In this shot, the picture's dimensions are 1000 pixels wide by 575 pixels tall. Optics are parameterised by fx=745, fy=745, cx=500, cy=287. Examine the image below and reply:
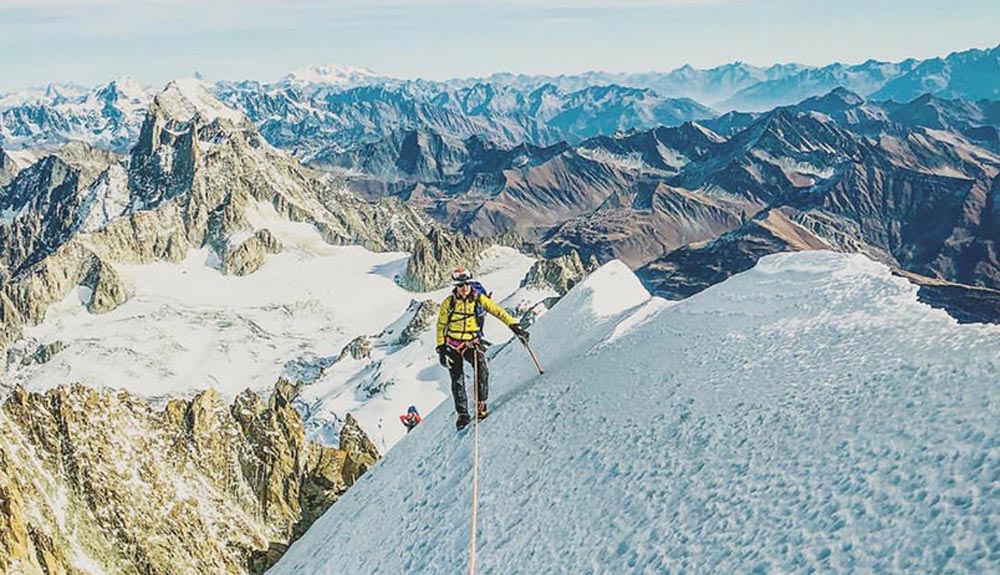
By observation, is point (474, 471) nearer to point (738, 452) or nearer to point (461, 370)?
point (461, 370)

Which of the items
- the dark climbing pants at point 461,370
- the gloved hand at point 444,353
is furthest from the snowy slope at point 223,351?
the dark climbing pants at point 461,370

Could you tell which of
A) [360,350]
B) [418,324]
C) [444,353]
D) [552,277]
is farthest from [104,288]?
[444,353]

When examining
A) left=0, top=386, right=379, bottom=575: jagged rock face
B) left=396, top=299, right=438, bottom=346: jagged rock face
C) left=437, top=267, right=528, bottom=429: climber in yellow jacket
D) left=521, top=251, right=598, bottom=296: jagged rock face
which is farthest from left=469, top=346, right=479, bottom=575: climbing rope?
left=521, top=251, right=598, bottom=296: jagged rock face

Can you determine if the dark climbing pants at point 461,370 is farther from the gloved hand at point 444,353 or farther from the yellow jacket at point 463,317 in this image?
the yellow jacket at point 463,317

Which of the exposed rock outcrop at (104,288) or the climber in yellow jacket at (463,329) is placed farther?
the exposed rock outcrop at (104,288)

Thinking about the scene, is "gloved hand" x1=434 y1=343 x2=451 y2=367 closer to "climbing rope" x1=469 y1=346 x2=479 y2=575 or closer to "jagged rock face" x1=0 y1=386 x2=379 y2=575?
"climbing rope" x1=469 y1=346 x2=479 y2=575

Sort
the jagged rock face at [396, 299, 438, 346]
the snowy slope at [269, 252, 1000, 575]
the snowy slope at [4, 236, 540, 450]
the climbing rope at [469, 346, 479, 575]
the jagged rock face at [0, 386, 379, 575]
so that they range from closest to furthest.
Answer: the snowy slope at [269, 252, 1000, 575] → the climbing rope at [469, 346, 479, 575] → the jagged rock face at [0, 386, 379, 575] → the snowy slope at [4, 236, 540, 450] → the jagged rock face at [396, 299, 438, 346]

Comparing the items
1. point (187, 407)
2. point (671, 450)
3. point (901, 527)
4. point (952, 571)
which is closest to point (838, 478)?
point (901, 527)
